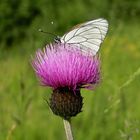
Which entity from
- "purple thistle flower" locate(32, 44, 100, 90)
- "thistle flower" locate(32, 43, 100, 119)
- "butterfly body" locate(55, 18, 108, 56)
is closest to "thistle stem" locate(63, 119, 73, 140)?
"thistle flower" locate(32, 43, 100, 119)

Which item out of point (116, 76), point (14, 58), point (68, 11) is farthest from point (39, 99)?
point (68, 11)

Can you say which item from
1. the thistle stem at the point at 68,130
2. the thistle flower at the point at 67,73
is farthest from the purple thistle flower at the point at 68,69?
the thistle stem at the point at 68,130

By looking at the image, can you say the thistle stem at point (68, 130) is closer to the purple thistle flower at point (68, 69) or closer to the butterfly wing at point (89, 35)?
the purple thistle flower at point (68, 69)

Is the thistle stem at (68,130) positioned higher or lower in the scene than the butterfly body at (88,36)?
lower

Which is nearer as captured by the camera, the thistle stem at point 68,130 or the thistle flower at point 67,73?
the thistle stem at point 68,130

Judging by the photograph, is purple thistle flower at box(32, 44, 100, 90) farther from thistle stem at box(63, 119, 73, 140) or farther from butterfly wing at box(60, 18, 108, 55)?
thistle stem at box(63, 119, 73, 140)

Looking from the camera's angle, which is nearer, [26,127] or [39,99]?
[26,127]

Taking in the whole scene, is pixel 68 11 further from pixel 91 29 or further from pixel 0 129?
pixel 91 29
